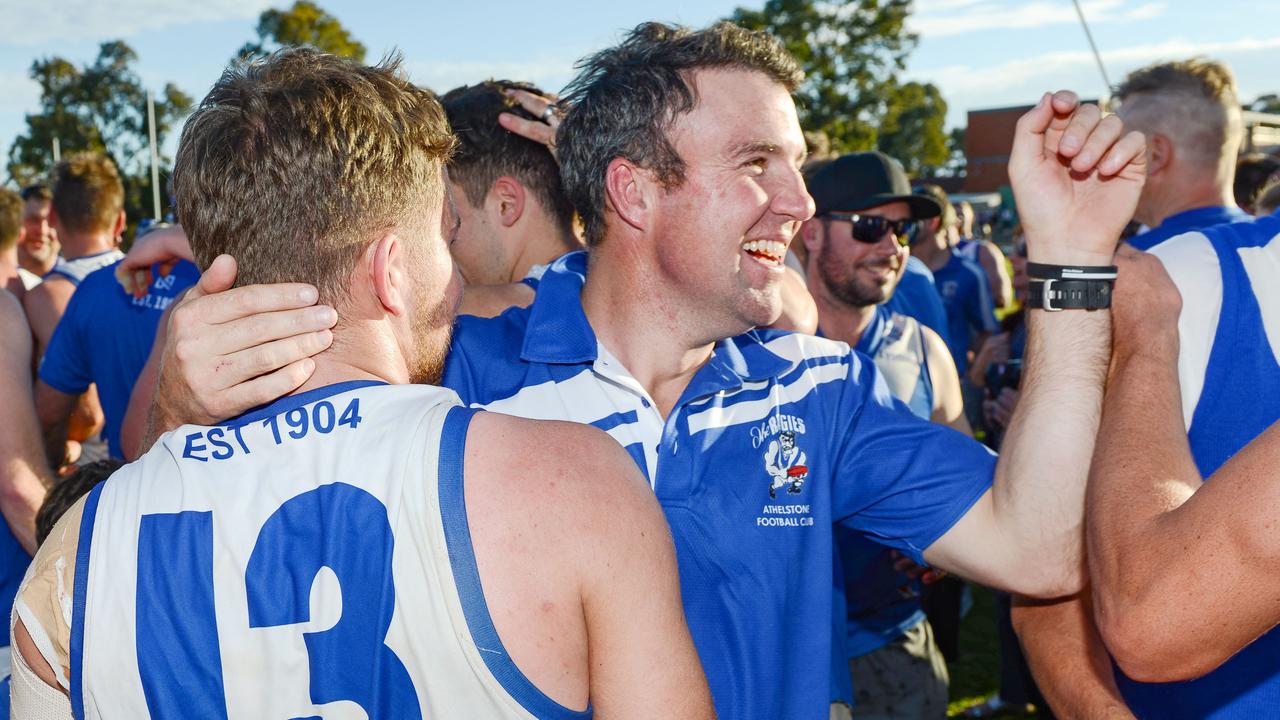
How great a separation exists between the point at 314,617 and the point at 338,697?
0.37 feet

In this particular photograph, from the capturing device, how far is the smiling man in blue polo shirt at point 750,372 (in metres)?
1.92

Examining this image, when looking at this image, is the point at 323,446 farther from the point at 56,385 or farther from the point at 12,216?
the point at 12,216

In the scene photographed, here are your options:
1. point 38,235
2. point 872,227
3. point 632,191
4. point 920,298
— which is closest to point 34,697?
point 632,191

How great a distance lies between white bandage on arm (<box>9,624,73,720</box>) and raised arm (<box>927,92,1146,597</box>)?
1.67 metres

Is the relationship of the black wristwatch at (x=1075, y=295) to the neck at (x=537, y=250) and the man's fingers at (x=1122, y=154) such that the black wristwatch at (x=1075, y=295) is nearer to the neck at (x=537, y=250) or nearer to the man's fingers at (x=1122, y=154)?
the man's fingers at (x=1122, y=154)

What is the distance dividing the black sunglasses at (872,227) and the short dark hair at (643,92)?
194 cm

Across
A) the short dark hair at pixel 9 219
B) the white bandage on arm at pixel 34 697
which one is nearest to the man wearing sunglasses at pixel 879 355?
the white bandage on arm at pixel 34 697

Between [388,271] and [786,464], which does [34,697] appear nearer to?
[388,271]

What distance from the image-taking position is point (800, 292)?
9.48 feet

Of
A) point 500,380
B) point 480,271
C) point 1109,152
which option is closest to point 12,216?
point 480,271

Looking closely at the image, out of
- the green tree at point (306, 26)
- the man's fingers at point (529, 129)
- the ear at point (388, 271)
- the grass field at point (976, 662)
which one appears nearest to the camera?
the ear at point (388, 271)

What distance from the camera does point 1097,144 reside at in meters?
1.81

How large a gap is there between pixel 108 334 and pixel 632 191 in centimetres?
293

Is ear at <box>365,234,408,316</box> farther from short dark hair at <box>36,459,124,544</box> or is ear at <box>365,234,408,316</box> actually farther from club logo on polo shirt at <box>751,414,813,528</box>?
short dark hair at <box>36,459,124,544</box>
